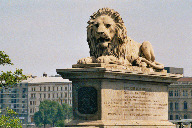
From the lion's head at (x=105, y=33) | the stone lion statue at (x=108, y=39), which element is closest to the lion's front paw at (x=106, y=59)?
the stone lion statue at (x=108, y=39)

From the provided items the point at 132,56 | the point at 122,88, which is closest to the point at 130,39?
the point at 132,56

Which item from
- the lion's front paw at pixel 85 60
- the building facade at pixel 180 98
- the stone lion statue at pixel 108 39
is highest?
the stone lion statue at pixel 108 39

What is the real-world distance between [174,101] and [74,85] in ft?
479

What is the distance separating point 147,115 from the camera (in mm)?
39812

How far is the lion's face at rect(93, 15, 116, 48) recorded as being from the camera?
38625 mm

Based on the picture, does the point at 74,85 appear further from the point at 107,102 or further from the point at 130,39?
the point at 130,39

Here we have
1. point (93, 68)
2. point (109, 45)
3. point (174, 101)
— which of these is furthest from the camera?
point (174, 101)

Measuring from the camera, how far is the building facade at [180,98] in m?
181

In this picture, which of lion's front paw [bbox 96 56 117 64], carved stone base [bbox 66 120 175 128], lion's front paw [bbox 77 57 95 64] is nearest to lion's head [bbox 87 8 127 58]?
lion's front paw [bbox 96 56 117 64]

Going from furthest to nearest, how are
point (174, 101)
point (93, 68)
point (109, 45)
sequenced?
1. point (174, 101)
2. point (109, 45)
3. point (93, 68)

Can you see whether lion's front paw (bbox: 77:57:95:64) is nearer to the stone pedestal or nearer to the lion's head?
the stone pedestal

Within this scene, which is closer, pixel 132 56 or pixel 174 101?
pixel 132 56

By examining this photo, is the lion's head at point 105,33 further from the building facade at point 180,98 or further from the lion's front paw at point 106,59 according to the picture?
the building facade at point 180,98

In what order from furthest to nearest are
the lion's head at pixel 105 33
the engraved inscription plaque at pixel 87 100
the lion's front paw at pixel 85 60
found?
the lion's head at pixel 105 33
the lion's front paw at pixel 85 60
the engraved inscription plaque at pixel 87 100
